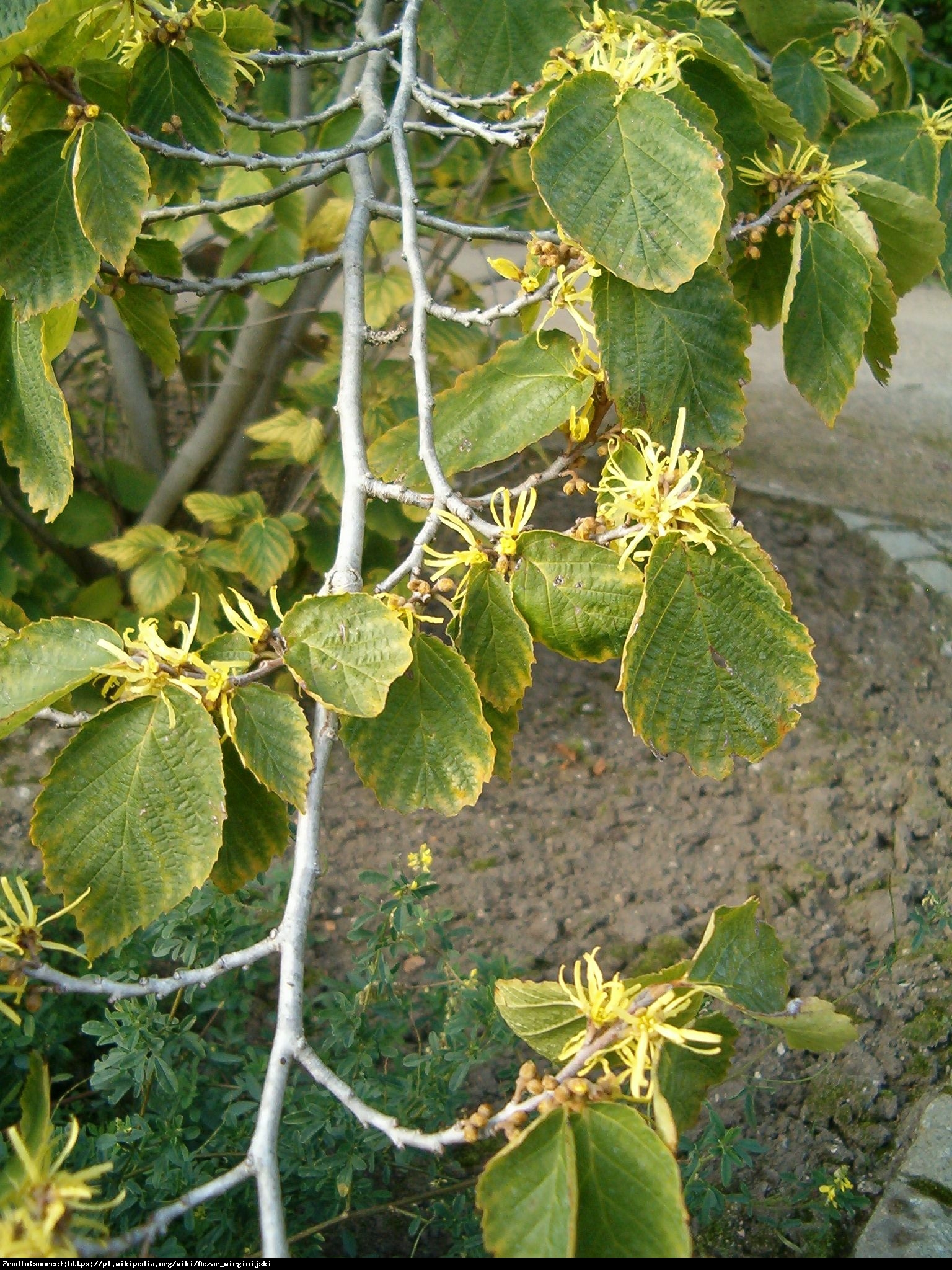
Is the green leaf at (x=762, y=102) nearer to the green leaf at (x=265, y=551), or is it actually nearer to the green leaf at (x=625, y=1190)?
the green leaf at (x=625, y=1190)

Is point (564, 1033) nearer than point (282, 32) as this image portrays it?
Yes

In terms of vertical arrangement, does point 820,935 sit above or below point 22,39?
below

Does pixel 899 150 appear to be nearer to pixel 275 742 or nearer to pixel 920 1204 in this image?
pixel 275 742

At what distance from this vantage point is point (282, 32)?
1866 mm

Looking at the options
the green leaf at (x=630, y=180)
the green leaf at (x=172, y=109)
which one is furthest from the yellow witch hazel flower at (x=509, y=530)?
the green leaf at (x=172, y=109)

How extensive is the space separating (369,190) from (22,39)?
50 centimetres

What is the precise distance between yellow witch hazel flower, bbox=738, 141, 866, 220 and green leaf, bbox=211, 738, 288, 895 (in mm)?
821

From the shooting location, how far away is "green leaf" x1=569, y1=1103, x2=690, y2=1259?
625mm

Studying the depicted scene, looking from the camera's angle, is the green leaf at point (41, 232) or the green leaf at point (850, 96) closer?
the green leaf at point (41, 232)

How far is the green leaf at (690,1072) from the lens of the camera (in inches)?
30.4

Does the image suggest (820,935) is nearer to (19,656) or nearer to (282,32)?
(19,656)

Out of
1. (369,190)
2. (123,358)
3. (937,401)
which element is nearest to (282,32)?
(369,190)

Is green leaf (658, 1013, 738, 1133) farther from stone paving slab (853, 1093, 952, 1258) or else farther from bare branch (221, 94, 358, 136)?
bare branch (221, 94, 358, 136)

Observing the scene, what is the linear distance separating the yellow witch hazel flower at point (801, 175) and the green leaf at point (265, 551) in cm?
150
